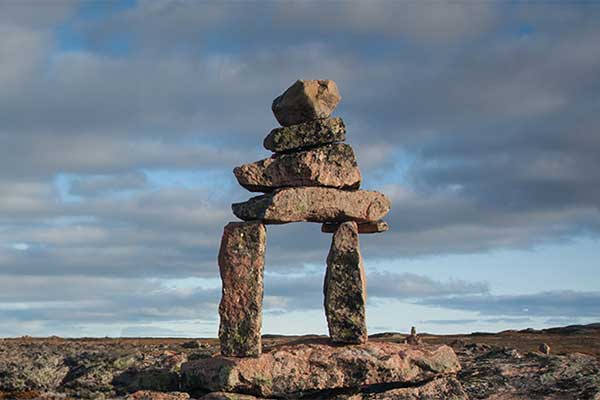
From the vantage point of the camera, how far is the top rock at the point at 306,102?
2223cm

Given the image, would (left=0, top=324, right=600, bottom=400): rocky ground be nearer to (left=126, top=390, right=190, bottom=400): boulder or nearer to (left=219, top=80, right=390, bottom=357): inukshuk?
(left=126, top=390, right=190, bottom=400): boulder

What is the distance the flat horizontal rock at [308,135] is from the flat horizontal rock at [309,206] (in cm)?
139

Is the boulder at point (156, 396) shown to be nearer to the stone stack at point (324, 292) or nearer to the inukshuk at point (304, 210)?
the stone stack at point (324, 292)

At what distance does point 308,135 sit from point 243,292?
15.0 feet

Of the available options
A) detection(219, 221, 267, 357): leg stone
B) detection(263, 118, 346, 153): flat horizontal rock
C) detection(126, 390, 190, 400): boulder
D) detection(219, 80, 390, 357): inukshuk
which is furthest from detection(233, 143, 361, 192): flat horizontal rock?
detection(126, 390, 190, 400): boulder

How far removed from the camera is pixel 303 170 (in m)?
21.8

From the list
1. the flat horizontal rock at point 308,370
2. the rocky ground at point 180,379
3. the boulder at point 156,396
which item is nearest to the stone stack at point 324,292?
the flat horizontal rock at point 308,370

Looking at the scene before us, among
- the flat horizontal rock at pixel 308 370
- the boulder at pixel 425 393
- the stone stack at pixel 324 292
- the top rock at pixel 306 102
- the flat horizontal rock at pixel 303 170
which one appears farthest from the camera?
the top rock at pixel 306 102

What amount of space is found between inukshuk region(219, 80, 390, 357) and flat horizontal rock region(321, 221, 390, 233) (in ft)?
0.09

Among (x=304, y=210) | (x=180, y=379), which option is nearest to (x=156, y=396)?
(x=180, y=379)

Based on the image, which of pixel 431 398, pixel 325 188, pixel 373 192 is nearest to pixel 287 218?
pixel 325 188

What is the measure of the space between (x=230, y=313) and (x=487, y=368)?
25.3 feet

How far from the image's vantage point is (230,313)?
2111cm

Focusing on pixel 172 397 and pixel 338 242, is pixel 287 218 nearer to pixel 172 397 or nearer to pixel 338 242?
pixel 338 242
